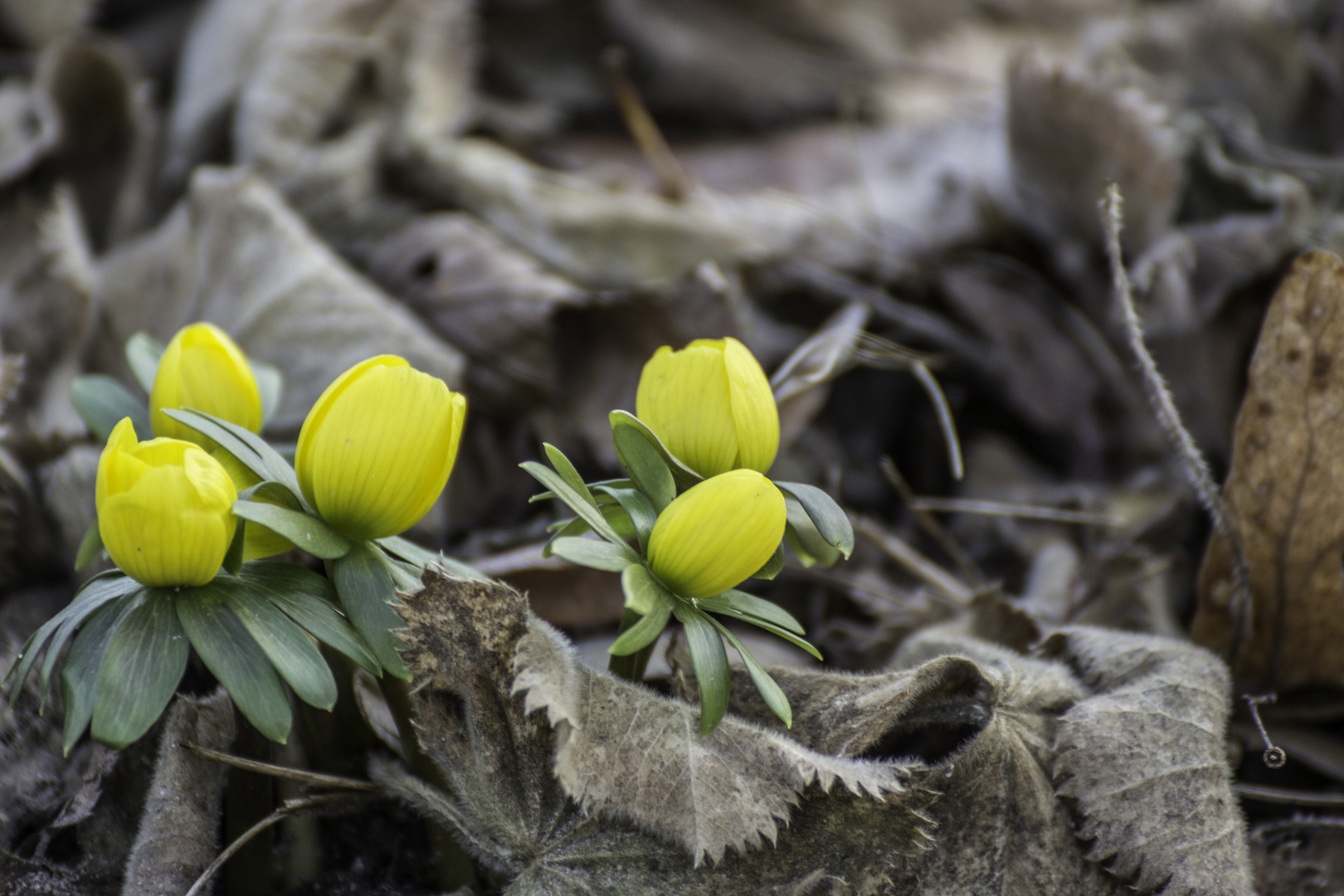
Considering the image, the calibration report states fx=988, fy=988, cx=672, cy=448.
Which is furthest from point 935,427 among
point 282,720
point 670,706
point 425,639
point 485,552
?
point 282,720

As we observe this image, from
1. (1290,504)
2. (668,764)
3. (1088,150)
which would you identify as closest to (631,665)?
(668,764)

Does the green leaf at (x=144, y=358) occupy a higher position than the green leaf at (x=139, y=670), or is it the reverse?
the green leaf at (x=144, y=358)

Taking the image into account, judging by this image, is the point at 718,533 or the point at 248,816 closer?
the point at 718,533

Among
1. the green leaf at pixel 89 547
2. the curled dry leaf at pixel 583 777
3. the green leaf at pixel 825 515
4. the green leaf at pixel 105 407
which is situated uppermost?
the green leaf at pixel 825 515

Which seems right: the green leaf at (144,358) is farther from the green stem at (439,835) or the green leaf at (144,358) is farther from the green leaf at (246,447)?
the green stem at (439,835)

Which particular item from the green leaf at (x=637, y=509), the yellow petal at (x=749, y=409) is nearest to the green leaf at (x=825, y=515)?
the yellow petal at (x=749, y=409)

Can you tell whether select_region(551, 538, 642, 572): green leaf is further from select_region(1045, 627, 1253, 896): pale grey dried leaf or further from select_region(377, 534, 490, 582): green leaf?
select_region(1045, 627, 1253, 896): pale grey dried leaf

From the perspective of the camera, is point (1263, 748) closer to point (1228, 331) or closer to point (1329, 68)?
point (1228, 331)

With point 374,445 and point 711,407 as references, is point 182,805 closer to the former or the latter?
point 374,445
